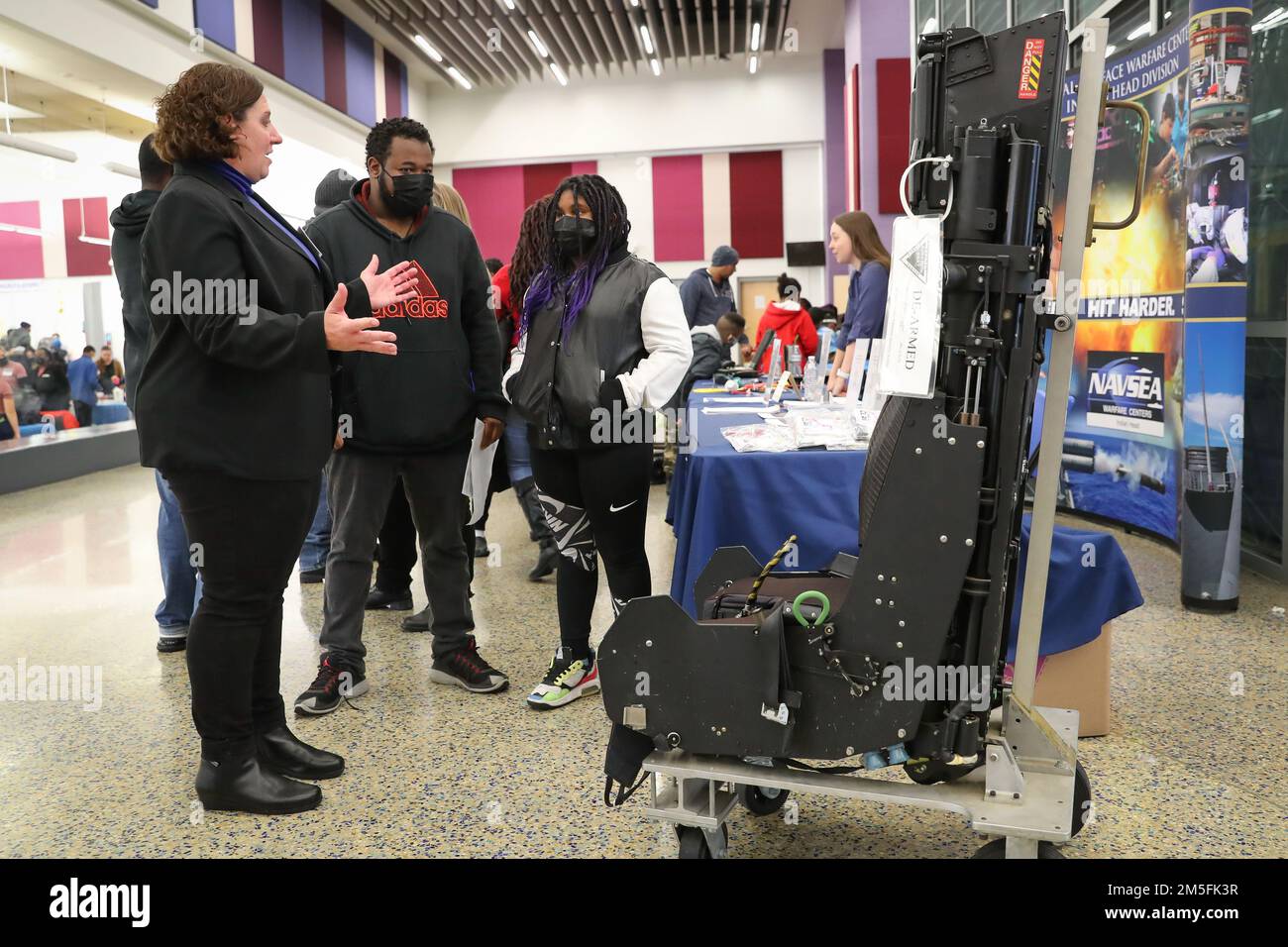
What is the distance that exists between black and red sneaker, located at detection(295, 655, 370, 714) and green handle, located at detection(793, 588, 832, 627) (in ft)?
5.29

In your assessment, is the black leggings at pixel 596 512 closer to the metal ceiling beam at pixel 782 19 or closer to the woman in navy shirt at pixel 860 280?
the woman in navy shirt at pixel 860 280

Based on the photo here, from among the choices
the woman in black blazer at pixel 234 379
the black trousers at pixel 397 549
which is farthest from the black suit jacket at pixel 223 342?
the black trousers at pixel 397 549

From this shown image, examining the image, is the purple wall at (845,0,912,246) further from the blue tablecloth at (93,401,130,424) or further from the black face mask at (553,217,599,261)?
the black face mask at (553,217,599,261)

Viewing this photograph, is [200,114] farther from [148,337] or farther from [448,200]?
[448,200]

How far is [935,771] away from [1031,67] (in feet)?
3.87

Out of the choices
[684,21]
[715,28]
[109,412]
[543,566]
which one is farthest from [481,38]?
[543,566]

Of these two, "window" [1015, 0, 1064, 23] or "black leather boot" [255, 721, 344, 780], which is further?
"window" [1015, 0, 1064, 23]

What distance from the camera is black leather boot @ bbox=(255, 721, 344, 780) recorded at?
2367mm

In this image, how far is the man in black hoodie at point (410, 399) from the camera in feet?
8.98

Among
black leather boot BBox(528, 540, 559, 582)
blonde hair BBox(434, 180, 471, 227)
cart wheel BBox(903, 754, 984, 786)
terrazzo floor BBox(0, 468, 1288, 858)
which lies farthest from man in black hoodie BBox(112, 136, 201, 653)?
cart wheel BBox(903, 754, 984, 786)

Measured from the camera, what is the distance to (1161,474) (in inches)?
Result: 183

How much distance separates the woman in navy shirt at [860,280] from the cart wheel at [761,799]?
98.4 inches

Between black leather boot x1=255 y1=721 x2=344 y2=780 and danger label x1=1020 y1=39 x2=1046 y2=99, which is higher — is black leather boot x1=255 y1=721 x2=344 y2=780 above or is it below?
below
